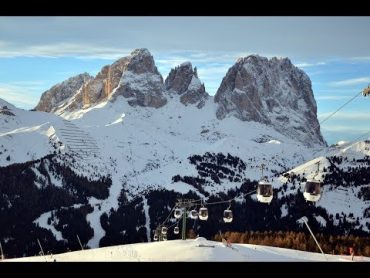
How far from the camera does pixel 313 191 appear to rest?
348 inches

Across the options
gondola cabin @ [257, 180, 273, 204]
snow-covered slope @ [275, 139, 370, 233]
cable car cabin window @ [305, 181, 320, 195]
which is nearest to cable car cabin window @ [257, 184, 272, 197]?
gondola cabin @ [257, 180, 273, 204]

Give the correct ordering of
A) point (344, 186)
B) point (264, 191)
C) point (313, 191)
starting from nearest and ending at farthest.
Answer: point (313, 191), point (264, 191), point (344, 186)

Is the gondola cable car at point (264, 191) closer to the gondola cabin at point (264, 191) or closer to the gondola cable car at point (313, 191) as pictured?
the gondola cabin at point (264, 191)

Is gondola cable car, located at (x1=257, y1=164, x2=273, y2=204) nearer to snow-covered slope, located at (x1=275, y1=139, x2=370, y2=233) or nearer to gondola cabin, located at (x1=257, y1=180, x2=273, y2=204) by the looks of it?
gondola cabin, located at (x1=257, y1=180, x2=273, y2=204)

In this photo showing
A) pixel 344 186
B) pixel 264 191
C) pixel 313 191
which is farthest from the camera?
pixel 344 186

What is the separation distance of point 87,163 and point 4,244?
234ft

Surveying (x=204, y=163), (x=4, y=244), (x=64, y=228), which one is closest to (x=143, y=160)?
(x=204, y=163)

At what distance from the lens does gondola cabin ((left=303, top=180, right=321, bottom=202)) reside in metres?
8.82

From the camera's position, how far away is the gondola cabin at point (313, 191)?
28.9 ft

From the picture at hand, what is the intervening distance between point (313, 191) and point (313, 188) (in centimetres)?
8

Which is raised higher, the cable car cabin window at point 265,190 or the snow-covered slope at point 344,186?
the snow-covered slope at point 344,186

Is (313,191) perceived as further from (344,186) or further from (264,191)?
(344,186)

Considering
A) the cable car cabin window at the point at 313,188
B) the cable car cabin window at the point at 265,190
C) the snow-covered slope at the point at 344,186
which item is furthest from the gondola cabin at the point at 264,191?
the snow-covered slope at the point at 344,186

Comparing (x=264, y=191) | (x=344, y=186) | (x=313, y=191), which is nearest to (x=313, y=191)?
(x=313, y=191)
